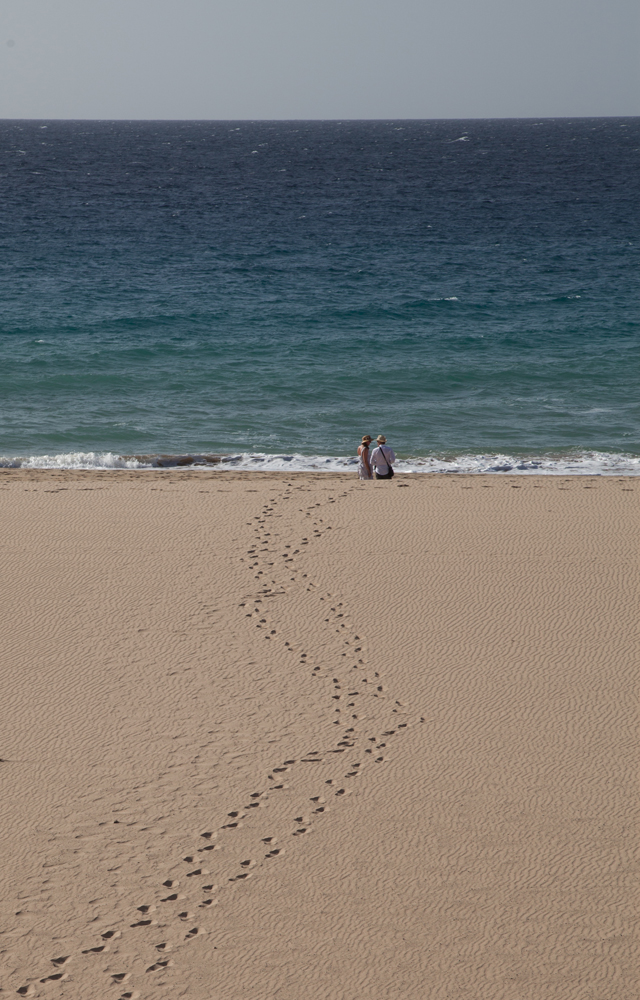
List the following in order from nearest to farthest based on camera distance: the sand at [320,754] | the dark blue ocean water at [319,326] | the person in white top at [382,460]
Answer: the sand at [320,754]
the person in white top at [382,460]
the dark blue ocean water at [319,326]

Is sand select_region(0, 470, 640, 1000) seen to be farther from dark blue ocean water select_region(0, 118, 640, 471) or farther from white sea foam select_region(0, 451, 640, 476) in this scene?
dark blue ocean water select_region(0, 118, 640, 471)

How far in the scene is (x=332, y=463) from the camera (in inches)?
663

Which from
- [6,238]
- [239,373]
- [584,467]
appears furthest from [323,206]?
[584,467]

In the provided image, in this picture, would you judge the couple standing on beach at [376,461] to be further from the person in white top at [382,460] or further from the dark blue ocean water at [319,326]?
the dark blue ocean water at [319,326]

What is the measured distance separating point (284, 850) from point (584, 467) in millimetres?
11865

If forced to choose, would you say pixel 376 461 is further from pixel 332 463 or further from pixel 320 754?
pixel 320 754

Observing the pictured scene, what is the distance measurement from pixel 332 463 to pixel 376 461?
2.40 m

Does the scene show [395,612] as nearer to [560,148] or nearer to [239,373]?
[239,373]

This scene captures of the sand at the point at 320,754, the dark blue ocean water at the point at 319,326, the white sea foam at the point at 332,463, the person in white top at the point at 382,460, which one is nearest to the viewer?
the sand at the point at 320,754

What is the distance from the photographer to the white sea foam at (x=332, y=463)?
53.6 feet

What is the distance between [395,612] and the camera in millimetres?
9961

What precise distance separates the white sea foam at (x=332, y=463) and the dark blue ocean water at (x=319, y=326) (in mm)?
85

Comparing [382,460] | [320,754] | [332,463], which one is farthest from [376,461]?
[320,754]

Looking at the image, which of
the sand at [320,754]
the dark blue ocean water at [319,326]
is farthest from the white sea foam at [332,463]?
the sand at [320,754]
